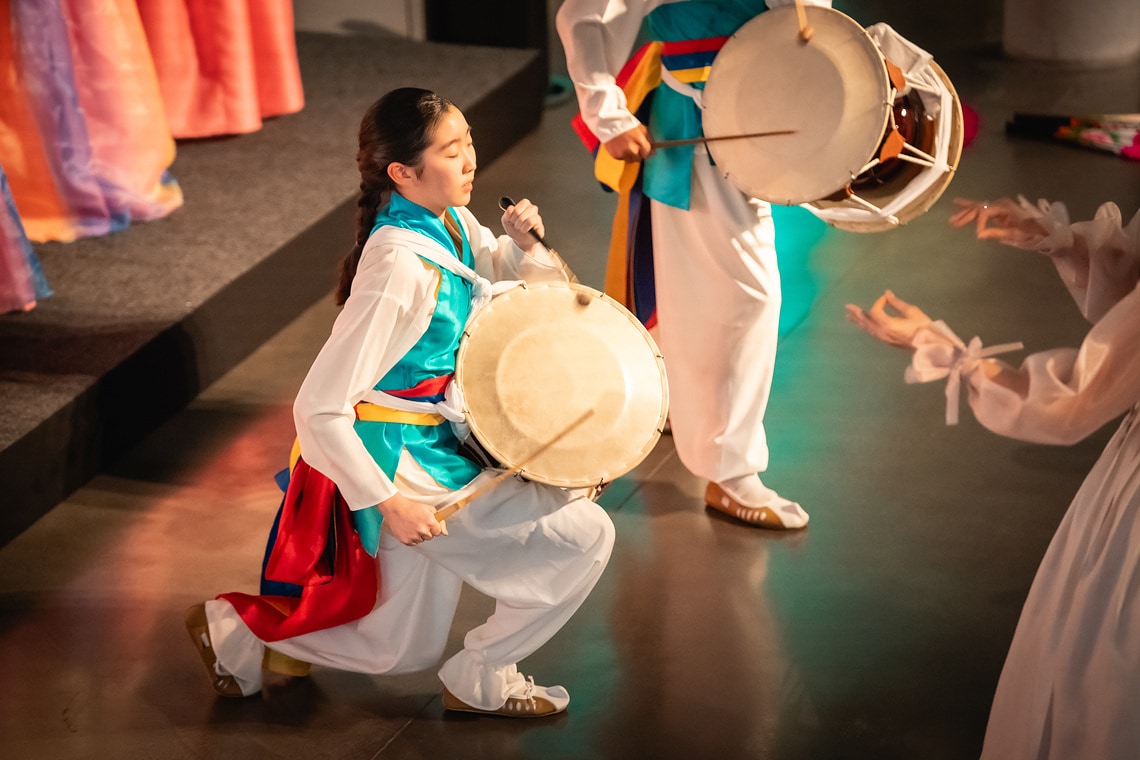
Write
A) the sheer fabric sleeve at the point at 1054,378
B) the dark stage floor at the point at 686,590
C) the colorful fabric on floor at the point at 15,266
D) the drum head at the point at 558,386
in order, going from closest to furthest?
1. the sheer fabric sleeve at the point at 1054,378
2. the drum head at the point at 558,386
3. the dark stage floor at the point at 686,590
4. the colorful fabric on floor at the point at 15,266

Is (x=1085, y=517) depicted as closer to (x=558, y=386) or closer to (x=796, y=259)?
(x=558, y=386)

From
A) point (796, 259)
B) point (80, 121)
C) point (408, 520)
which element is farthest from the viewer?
point (796, 259)

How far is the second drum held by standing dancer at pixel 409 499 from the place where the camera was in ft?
7.95

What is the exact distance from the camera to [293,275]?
15.0ft

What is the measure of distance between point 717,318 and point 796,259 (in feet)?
5.84

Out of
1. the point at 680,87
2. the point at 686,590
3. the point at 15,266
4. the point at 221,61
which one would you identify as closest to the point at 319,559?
the point at 686,590

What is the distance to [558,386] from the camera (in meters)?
2.52

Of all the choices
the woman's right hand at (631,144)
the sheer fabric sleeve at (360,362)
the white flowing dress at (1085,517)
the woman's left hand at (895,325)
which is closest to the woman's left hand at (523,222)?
the sheer fabric sleeve at (360,362)

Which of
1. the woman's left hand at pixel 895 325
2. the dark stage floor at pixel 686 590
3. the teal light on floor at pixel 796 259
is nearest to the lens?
the woman's left hand at pixel 895 325

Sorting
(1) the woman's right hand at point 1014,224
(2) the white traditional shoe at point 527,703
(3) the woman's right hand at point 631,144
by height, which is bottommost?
(2) the white traditional shoe at point 527,703

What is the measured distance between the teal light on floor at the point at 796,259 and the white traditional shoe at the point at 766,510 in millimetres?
1043

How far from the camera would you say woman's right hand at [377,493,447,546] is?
7.95 feet

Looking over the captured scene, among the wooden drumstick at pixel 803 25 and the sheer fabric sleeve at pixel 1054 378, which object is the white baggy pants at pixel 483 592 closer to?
the sheer fabric sleeve at pixel 1054 378

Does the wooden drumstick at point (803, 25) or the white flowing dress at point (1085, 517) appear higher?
the wooden drumstick at point (803, 25)
